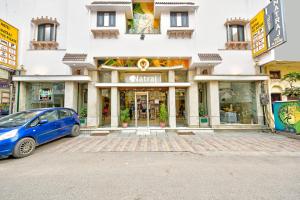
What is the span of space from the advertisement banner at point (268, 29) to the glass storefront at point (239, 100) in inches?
105

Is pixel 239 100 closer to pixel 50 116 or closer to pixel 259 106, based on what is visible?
pixel 259 106

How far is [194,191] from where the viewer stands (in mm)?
3148

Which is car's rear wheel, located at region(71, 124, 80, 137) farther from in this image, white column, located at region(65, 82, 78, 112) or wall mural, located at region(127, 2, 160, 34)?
wall mural, located at region(127, 2, 160, 34)

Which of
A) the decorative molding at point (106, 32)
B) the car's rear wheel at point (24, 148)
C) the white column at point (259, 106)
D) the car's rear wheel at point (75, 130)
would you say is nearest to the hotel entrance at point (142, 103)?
the car's rear wheel at point (75, 130)

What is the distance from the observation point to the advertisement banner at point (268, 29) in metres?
8.62

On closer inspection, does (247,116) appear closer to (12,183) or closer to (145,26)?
(145,26)

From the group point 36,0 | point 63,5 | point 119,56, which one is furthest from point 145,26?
point 36,0

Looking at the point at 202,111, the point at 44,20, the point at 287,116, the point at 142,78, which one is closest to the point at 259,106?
the point at 287,116

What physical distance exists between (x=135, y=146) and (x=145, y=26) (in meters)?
9.91

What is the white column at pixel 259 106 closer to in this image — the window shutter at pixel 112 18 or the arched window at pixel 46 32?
the window shutter at pixel 112 18

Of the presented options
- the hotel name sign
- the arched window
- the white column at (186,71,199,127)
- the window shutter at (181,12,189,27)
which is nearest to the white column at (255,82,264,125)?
the white column at (186,71,199,127)

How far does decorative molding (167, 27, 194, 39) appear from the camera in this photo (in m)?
10.4

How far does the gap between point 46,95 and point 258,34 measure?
16955mm

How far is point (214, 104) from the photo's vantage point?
10664 mm
